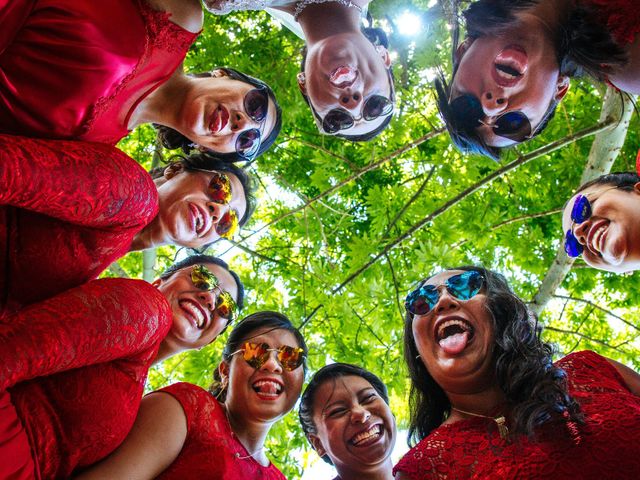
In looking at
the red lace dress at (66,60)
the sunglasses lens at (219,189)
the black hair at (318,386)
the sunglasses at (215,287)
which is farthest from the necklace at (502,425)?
the red lace dress at (66,60)

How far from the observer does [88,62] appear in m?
2.38

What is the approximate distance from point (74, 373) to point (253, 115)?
5.46 feet

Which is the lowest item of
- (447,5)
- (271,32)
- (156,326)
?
(156,326)

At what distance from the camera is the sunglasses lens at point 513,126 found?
273 cm

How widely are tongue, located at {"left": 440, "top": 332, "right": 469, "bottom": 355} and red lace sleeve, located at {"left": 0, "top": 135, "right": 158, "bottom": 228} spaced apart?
1.48 meters

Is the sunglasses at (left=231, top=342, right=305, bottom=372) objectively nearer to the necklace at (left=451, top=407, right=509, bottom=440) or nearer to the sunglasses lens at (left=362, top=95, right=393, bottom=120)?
the necklace at (left=451, top=407, right=509, bottom=440)

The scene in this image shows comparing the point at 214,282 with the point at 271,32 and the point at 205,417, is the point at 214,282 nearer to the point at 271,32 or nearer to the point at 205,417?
the point at 205,417

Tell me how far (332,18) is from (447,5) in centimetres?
69

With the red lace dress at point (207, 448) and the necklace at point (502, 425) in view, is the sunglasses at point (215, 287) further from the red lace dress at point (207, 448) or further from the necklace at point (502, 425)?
the necklace at point (502, 425)

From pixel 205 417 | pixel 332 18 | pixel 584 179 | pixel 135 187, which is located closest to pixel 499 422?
pixel 205 417

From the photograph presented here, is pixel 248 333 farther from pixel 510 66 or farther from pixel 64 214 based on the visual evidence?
pixel 510 66

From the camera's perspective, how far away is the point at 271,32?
6145 mm

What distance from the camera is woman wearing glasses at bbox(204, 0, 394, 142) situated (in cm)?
309

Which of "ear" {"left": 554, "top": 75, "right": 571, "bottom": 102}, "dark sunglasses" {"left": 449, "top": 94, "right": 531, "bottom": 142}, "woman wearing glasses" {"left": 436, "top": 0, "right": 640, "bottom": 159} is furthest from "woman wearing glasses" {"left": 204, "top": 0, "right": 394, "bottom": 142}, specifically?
"ear" {"left": 554, "top": 75, "right": 571, "bottom": 102}
